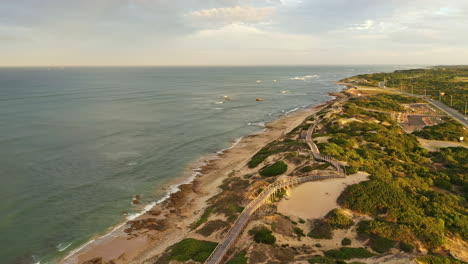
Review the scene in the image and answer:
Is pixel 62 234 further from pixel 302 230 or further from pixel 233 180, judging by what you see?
pixel 302 230

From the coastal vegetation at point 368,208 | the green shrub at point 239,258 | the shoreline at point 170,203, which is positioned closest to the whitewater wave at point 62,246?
the shoreline at point 170,203

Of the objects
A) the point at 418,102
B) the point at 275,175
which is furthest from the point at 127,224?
the point at 418,102

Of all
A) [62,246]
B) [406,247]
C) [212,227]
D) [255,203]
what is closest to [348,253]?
[406,247]

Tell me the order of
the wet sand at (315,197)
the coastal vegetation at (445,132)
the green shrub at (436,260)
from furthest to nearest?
the coastal vegetation at (445,132), the wet sand at (315,197), the green shrub at (436,260)

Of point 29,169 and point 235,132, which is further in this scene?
point 235,132

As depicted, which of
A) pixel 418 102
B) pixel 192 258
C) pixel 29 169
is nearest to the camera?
pixel 192 258

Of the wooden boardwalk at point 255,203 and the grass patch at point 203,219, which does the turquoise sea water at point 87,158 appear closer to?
the grass patch at point 203,219

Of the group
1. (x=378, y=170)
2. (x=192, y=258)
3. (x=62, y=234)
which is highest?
(x=378, y=170)
